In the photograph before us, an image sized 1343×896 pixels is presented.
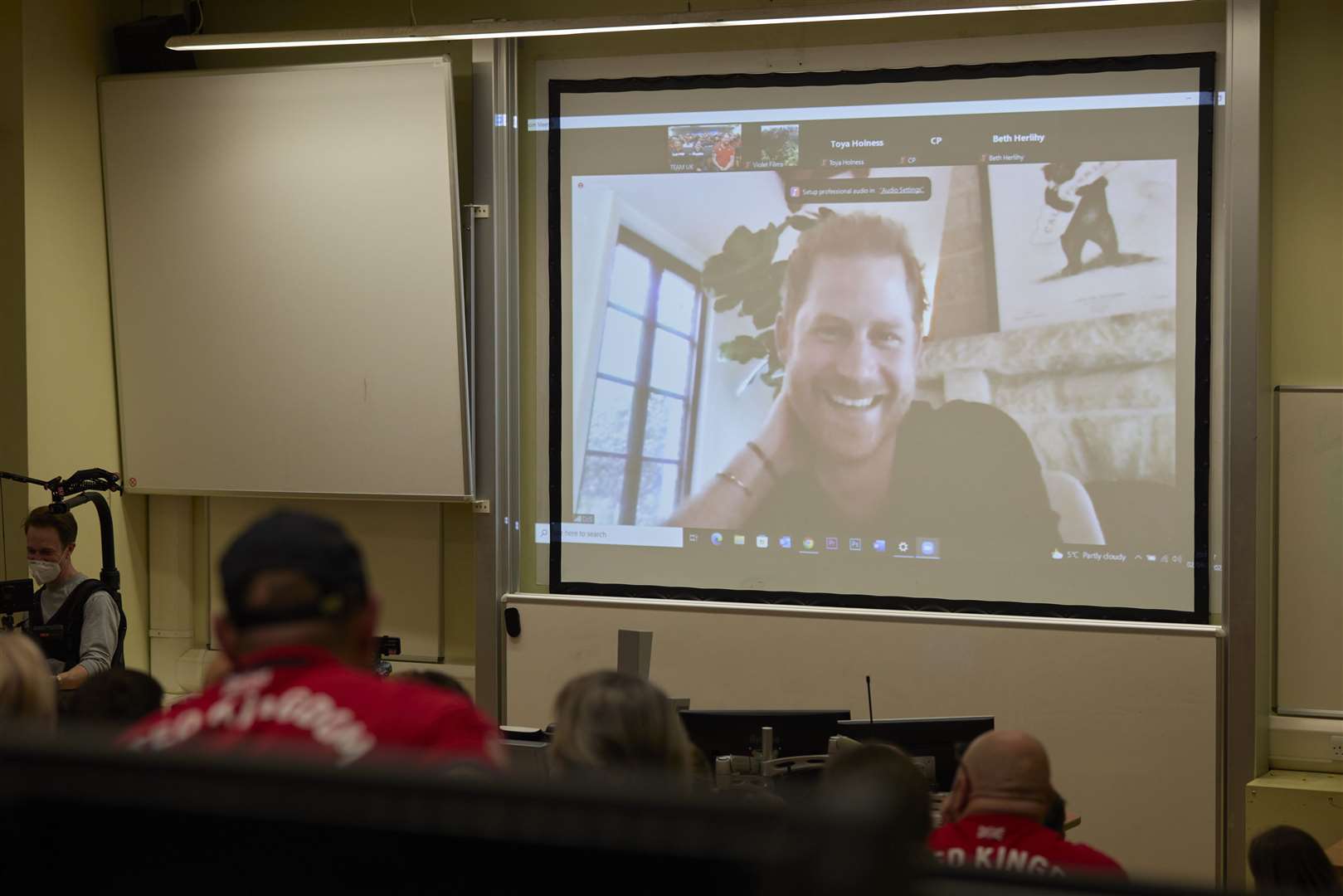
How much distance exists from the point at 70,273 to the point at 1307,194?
16.7 feet

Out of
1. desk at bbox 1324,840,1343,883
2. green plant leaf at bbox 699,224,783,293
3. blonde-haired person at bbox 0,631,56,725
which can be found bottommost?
desk at bbox 1324,840,1343,883

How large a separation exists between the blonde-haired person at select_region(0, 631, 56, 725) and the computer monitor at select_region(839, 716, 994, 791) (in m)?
2.03

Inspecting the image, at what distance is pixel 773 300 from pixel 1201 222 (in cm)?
166

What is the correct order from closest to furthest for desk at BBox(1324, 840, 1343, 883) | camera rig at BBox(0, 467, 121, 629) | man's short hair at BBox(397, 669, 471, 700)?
man's short hair at BBox(397, 669, 471, 700) → desk at BBox(1324, 840, 1343, 883) → camera rig at BBox(0, 467, 121, 629)

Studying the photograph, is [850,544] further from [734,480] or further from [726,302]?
[726,302]

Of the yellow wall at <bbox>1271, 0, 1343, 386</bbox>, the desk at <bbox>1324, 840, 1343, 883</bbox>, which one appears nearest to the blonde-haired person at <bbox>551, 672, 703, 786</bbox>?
the desk at <bbox>1324, 840, 1343, 883</bbox>

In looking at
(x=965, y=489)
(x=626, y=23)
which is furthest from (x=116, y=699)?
(x=965, y=489)

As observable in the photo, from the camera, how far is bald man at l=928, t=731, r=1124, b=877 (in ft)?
7.43

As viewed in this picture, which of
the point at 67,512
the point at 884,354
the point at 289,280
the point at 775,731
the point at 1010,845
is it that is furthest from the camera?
the point at 289,280

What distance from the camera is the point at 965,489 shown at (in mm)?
4887

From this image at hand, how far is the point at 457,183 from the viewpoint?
17.2ft

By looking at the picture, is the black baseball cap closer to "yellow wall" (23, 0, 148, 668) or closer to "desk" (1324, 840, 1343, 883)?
"desk" (1324, 840, 1343, 883)

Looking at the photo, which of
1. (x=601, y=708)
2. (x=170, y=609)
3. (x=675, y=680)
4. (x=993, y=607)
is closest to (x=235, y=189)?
(x=170, y=609)

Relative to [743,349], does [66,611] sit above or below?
below
